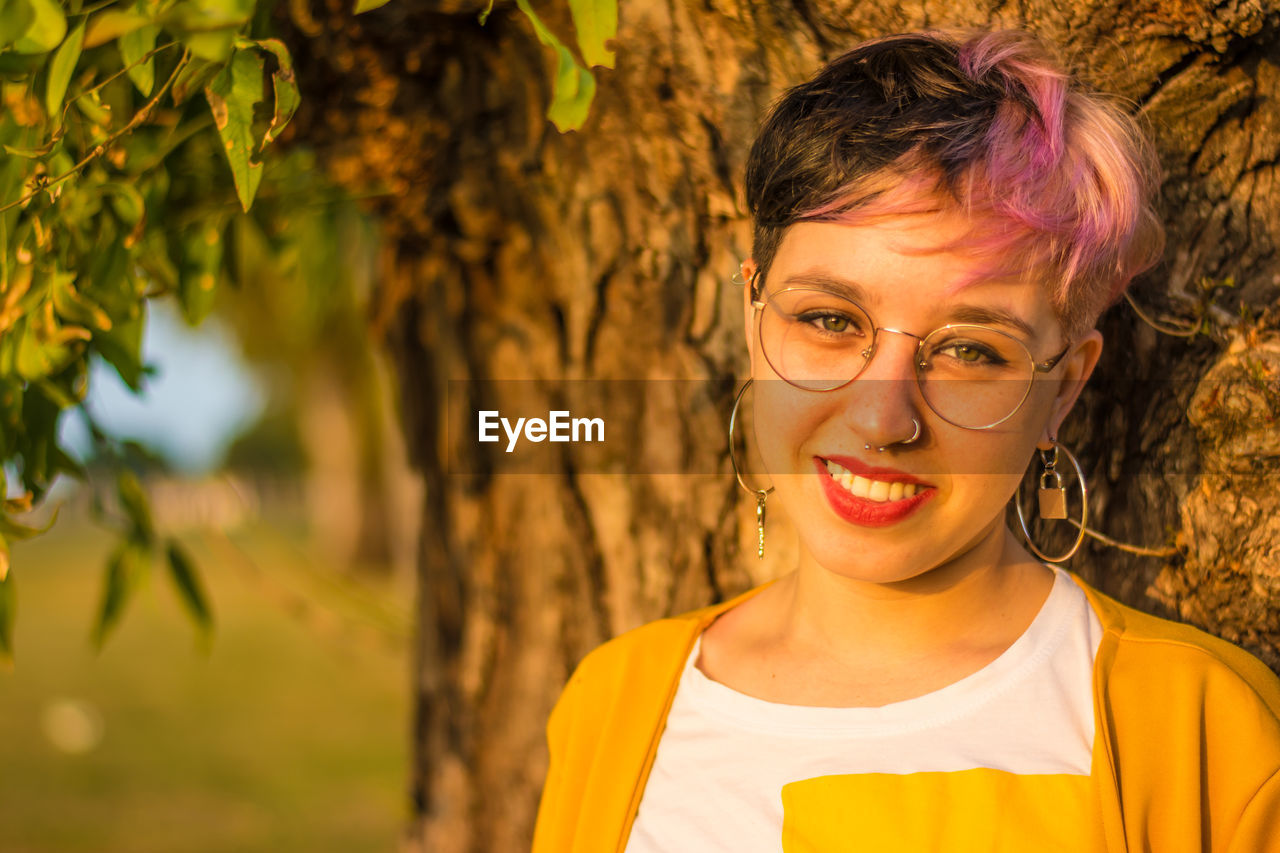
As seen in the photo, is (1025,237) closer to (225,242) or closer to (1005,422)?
(1005,422)

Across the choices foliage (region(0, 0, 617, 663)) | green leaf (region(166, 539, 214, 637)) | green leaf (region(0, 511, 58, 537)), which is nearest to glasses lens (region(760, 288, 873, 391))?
foliage (region(0, 0, 617, 663))

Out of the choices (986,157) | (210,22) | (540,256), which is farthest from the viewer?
(540,256)

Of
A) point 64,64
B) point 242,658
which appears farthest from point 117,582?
point 242,658

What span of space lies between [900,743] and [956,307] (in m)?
0.58

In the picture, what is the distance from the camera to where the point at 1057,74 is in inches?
57.5

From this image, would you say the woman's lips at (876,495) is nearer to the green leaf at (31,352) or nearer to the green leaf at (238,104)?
the green leaf at (238,104)

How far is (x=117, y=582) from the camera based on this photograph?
7.73 feet

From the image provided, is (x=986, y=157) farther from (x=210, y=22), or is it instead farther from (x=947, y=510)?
(x=210, y=22)

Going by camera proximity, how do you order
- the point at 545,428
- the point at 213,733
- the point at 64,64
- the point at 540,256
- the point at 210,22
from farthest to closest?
the point at 213,733 < the point at 545,428 < the point at 540,256 < the point at 64,64 < the point at 210,22

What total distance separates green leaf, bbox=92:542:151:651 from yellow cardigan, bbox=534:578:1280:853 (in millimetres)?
1244

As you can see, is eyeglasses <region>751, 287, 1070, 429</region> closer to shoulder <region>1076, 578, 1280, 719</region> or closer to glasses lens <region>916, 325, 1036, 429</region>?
glasses lens <region>916, 325, 1036, 429</region>

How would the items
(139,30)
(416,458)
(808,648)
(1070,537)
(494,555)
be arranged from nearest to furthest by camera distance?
(139,30)
(808,648)
(1070,537)
(494,555)
(416,458)

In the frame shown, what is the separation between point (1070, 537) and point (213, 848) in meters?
5.86

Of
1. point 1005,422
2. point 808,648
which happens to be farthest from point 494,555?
point 1005,422
